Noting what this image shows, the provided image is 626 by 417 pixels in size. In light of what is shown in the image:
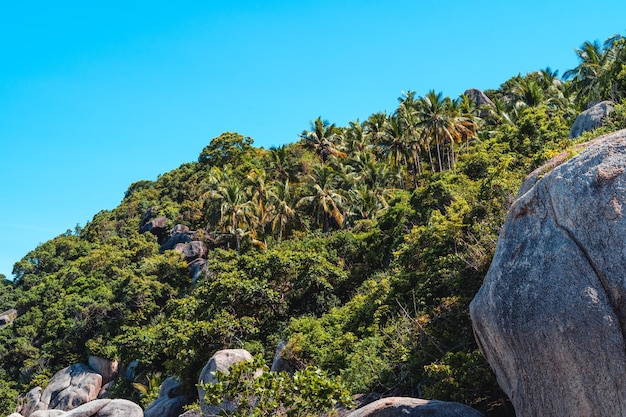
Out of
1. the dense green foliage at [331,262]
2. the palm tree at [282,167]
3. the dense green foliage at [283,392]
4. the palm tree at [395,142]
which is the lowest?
the dense green foliage at [283,392]

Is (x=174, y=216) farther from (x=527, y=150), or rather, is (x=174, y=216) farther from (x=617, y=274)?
(x=617, y=274)

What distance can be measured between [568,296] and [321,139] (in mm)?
46960

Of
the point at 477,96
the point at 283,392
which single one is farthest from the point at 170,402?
the point at 477,96

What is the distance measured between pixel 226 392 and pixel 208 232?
141 feet

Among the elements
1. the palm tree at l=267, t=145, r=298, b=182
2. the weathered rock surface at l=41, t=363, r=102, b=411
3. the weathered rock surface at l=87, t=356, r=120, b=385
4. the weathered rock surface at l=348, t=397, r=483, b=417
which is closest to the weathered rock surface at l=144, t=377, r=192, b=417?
the weathered rock surface at l=41, t=363, r=102, b=411

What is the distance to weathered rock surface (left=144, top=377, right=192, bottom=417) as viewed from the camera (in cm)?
2422

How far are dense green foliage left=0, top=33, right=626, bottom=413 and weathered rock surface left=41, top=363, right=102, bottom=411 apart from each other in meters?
1.56

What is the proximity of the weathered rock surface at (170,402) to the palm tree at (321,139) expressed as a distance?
3145 centimetres

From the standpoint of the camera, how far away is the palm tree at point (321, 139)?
2132 inches

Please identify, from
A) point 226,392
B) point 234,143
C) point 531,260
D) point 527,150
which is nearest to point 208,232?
point 234,143

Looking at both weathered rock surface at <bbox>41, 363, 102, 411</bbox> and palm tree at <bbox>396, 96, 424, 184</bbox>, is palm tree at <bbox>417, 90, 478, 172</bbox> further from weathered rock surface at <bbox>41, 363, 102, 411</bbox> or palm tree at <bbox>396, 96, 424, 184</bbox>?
weathered rock surface at <bbox>41, 363, 102, 411</bbox>

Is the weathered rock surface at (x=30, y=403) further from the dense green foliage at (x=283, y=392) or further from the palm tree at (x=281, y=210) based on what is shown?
the dense green foliage at (x=283, y=392)

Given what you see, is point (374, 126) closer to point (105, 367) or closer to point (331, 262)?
point (331, 262)

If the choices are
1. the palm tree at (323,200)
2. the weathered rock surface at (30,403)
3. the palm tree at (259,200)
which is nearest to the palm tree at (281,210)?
the palm tree at (259,200)
